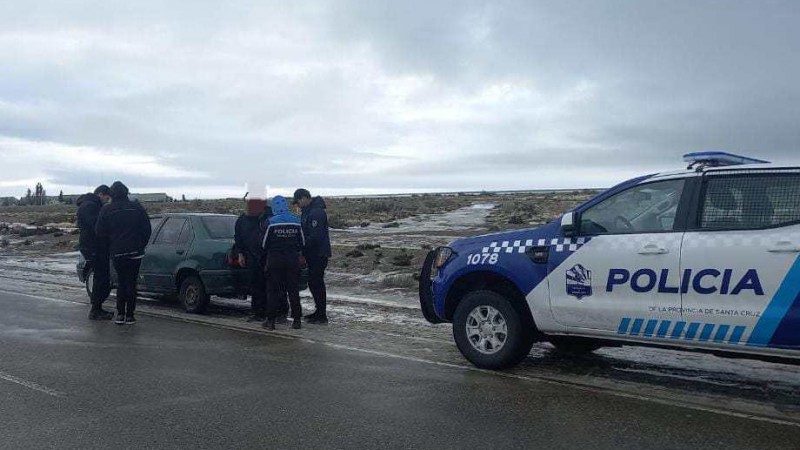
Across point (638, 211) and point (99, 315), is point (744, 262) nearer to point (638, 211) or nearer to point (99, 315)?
point (638, 211)

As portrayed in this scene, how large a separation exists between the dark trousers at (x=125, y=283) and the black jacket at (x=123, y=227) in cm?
12

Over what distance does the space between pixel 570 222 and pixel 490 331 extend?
4.60 feet

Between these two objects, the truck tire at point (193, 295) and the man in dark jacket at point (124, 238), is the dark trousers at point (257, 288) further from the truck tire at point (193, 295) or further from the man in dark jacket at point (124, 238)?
the man in dark jacket at point (124, 238)

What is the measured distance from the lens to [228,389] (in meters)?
6.09

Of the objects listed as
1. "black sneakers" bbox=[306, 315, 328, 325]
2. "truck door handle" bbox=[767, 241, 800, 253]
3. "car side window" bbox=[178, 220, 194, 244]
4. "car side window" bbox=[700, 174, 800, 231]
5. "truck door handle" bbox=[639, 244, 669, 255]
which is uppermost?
"car side window" bbox=[700, 174, 800, 231]

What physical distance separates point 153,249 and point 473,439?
325 inches

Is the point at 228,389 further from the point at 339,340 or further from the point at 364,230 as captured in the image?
the point at 364,230

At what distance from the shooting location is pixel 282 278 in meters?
9.30

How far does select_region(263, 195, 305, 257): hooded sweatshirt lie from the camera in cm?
915

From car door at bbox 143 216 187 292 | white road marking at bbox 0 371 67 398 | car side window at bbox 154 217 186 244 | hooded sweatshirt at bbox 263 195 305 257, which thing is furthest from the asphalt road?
car side window at bbox 154 217 186 244

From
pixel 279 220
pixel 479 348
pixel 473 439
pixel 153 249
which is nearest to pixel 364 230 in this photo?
pixel 153 249

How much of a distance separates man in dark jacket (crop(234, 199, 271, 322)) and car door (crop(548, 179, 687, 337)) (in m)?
4.99


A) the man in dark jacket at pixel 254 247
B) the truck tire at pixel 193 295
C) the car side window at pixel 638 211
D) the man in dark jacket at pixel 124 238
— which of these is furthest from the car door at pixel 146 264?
the car side window at pixel 638 211

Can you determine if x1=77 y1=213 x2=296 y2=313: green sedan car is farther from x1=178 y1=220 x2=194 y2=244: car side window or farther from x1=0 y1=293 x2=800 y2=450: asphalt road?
x1=0 y1=293 x2=800 y2=450: asphalt road
